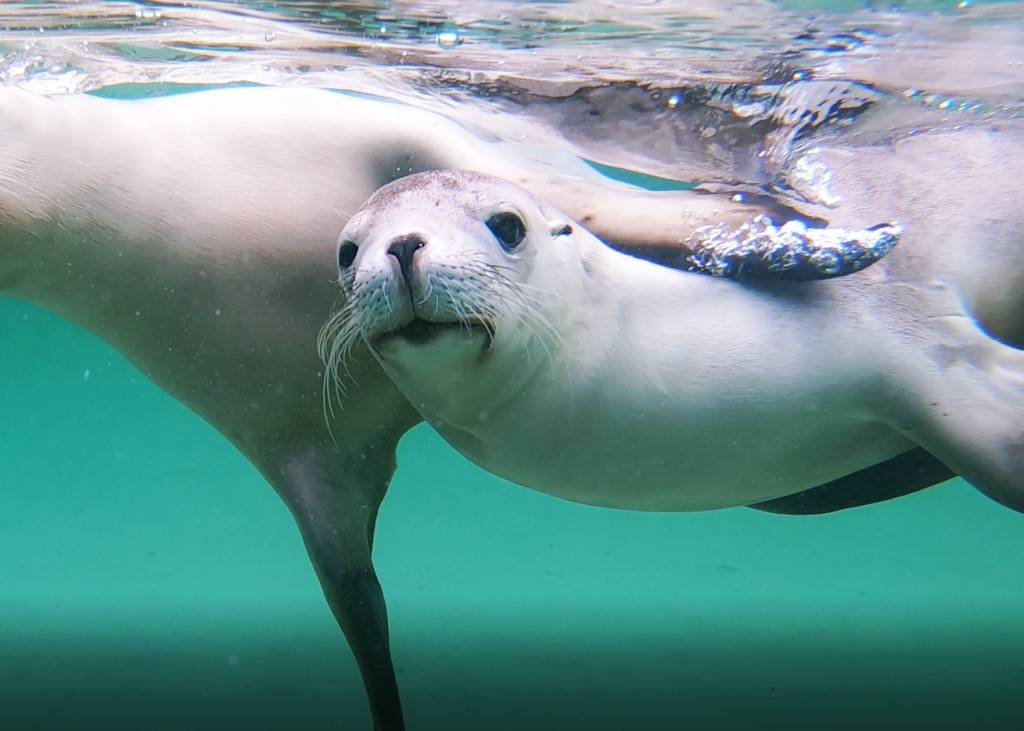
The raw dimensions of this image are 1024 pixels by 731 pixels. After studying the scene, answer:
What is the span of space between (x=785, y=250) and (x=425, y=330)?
136 centimetres

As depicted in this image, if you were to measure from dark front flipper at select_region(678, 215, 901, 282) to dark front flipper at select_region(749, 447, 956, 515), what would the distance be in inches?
29.4

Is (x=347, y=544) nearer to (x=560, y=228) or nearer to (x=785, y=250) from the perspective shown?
(x=560, y=228)

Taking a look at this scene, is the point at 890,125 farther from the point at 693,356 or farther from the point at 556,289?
the point at 556,289

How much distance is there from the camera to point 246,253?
3.17 meters

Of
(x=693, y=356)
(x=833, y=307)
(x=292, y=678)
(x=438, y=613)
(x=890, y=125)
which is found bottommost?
(x=438, y=613)

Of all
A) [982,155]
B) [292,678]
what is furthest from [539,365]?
[292,678]

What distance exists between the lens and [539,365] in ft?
9.14

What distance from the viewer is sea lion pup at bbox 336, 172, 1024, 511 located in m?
2.63

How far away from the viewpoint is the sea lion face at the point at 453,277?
2330mm

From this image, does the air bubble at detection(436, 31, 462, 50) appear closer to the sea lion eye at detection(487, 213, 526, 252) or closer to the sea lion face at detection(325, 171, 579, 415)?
the sea lion face at detection(325, 171, 579, 415)

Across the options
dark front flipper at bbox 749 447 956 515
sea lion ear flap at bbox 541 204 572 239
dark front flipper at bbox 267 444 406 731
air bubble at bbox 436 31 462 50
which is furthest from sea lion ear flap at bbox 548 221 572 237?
air bubble at bbox 436 31 462 50

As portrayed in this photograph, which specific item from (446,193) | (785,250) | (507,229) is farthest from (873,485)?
(446,193)

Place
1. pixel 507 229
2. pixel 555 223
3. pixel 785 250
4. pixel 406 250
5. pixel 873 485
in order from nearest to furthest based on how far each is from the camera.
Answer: pixel 406 250, pixel 507 229, pixel 555 223, pixel 785 250, pixel 873 485

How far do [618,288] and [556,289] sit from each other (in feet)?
1.04
